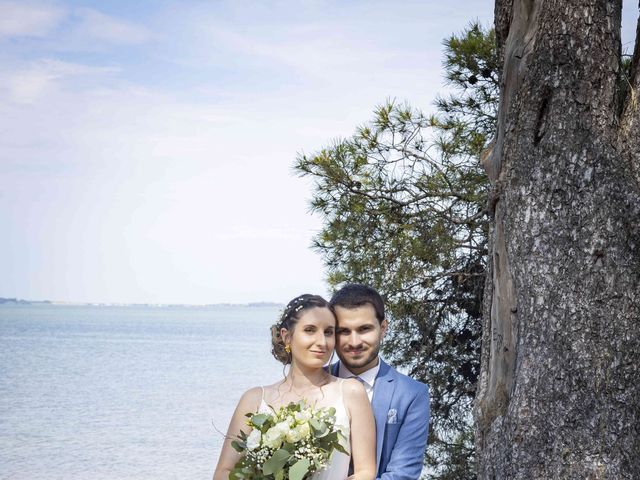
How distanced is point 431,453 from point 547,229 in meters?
4.17

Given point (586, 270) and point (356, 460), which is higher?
point (586, 270)

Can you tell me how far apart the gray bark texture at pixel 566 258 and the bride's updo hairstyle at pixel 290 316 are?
1.07 m

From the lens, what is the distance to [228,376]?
38281 millimetres

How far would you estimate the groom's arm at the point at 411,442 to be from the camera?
386 cm

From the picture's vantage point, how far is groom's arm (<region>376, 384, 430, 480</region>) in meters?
3.86

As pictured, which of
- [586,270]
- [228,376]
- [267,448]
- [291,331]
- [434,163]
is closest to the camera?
[267,448]

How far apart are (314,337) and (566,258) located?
129 cm

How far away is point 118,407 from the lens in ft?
94.6

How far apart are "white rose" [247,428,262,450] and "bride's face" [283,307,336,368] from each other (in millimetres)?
409

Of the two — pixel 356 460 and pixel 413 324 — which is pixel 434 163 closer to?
pixel 413 324

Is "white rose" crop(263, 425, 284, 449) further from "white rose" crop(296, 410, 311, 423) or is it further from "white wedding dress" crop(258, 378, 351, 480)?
"white wedding dress" crop(258, 378, 351, 480)

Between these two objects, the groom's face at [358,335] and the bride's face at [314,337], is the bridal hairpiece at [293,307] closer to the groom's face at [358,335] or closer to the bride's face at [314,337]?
the bride's face at [314,337]

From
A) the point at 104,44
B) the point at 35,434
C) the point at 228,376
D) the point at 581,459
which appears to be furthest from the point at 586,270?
the point at 104,44

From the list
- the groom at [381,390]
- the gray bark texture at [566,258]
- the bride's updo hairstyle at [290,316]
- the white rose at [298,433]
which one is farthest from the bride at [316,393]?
the gray bark texture at [566,258]
